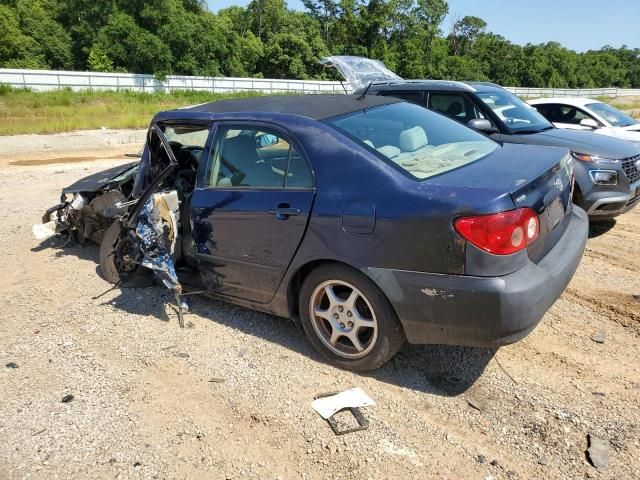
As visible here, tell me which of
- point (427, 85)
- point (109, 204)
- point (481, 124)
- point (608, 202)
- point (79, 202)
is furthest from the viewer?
point (427, 85)

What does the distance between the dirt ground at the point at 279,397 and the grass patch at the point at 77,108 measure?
1914 centimetres

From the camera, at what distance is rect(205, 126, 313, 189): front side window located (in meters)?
3.42

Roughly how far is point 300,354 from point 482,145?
Answer: 2024 mm

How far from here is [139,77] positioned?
43969 millimetres

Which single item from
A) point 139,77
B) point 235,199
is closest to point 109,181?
point 235,199

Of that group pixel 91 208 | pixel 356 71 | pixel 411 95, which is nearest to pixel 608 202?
pixel 411 95

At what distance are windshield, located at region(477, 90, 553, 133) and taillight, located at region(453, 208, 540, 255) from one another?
4.01 metres

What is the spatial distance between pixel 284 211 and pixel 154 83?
4618 centimetres

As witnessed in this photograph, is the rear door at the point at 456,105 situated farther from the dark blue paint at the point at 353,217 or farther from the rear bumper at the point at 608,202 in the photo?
the dark blue paint at the point at 353,217

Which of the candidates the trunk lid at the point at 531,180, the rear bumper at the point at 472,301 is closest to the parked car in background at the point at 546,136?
the trunk lid at the point at 531,180

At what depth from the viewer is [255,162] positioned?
146 inches

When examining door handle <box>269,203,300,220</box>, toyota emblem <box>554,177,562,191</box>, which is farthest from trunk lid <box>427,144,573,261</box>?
door handle <box>269,203,300,220</box>

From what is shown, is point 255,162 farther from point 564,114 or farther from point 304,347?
point 564,114

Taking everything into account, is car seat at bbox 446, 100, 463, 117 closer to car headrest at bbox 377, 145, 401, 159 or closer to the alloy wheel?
car headrest at bbox 377, 145, 401, 159
